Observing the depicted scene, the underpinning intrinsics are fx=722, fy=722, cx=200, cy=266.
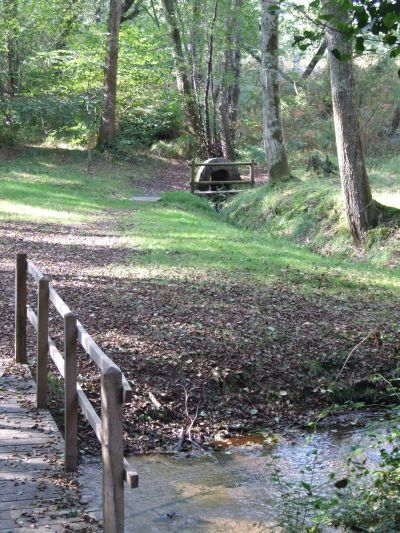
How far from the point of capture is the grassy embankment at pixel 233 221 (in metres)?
12.8

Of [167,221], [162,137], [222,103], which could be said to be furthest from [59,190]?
[162,137]

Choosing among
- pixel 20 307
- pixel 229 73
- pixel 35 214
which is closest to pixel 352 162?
pixel 35 214

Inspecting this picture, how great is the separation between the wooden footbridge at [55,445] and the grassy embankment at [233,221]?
591 cm

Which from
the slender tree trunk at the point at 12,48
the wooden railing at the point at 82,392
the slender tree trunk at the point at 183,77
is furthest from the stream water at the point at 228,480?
the slender tree trunk at the point at 12,48

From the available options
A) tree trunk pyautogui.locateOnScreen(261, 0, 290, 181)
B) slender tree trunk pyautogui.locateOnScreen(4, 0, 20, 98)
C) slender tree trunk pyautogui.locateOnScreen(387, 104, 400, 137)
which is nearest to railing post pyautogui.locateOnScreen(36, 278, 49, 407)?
tree trunk pyautogui.locateOnScreen(261, 0, 290, 181)

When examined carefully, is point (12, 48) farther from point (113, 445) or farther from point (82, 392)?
point (113, 445)

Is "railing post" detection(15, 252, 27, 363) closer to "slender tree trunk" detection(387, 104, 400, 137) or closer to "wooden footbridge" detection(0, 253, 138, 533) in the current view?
"wooden footbridge" detection(0, 253, 138, 533)

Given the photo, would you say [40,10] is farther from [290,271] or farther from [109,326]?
[109,326]

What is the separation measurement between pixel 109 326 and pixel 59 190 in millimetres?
15509

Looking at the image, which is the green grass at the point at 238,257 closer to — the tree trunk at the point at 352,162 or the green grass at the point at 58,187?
the tree trunk at the point at 352,162

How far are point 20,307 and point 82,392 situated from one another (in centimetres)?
240

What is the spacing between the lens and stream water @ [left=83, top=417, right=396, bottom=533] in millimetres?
5262

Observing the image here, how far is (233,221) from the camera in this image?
21.0 metres

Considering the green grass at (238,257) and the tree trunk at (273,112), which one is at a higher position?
the tree trunk at (273,112)
